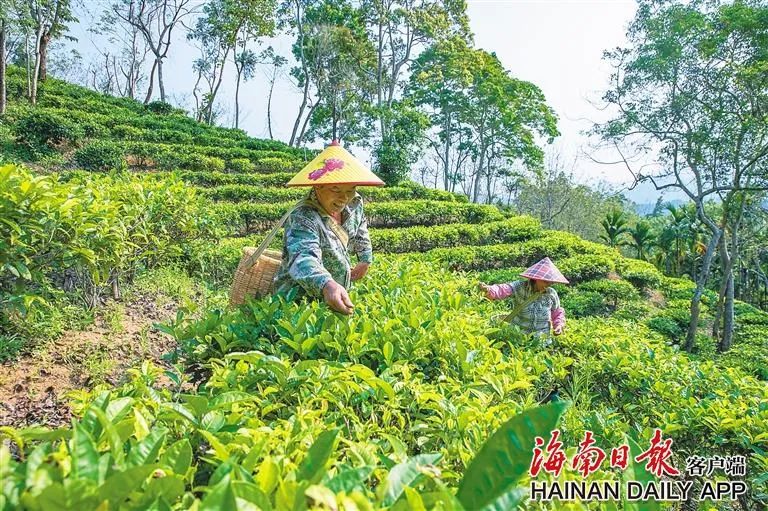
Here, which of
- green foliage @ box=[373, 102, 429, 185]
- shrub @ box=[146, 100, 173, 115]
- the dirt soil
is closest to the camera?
the dirt soil

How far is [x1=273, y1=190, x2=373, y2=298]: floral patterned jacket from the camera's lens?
83.4 inches

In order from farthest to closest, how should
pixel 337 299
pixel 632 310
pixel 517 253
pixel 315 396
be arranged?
pixel 517 253, pixel 632 310, pixel 337 299, pixel 315 396

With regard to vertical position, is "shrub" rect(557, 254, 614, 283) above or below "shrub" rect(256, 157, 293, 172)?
below

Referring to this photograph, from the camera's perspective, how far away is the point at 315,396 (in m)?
1.33

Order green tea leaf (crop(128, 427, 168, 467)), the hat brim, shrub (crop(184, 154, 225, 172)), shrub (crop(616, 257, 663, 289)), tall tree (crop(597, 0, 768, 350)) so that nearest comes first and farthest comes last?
green tea leaf (crop(128, 427, 168, 467))
the hat brim
tall tree (crop(597, 0, 768, 350))
shrub (crop(616, 257, 663, 289))
shrub (crop(184, 154, 225, 172))

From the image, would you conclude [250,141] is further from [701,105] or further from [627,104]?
[701,105]

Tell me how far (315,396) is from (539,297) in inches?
108

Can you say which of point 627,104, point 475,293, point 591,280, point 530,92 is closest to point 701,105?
point 627,104

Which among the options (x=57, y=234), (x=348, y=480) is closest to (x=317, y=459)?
(x=348, y=480)

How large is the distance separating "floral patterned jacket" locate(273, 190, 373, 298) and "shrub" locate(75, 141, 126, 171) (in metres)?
11.5

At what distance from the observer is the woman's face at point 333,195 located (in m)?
2.38

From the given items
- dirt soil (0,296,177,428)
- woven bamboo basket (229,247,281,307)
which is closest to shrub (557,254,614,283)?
dirt soil (0,296,177,428)

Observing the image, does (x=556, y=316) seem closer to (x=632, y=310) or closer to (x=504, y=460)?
(x=504, y=460)

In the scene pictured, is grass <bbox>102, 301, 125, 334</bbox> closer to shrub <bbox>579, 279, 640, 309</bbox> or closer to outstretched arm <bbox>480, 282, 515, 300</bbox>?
outstretched arm <bbox>480, 282, 515, 300</bbox>
